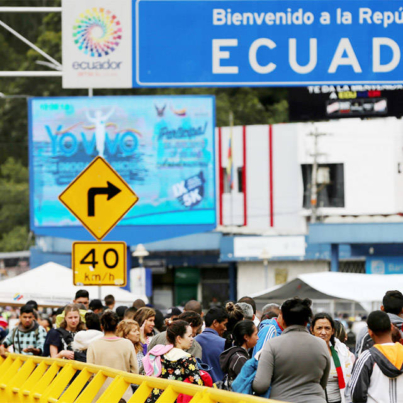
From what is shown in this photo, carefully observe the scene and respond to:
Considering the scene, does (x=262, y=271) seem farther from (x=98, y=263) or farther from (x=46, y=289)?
(x=98, y=263)

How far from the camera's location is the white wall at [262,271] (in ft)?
157

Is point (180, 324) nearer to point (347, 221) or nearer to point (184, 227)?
point (184, 227)

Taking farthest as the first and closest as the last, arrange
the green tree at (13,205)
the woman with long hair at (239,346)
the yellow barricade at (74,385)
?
the green tree at (13,205) → the woman with long hair at (239,346) → the yellow barricade at (74,385)

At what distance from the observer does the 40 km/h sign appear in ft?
43.1

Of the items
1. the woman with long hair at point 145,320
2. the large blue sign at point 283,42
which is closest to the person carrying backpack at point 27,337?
the woman with long hair at point 145,320

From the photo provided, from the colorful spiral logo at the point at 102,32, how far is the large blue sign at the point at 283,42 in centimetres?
61

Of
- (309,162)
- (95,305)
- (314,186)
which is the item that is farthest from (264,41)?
(309,162)

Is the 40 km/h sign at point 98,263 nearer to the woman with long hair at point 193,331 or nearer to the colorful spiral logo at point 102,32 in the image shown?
the woman with long hair at point 193,331

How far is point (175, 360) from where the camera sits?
966 cm

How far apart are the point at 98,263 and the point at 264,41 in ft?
10.9

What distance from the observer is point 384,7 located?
45.3 feet

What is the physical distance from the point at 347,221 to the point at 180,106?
11.3 meters

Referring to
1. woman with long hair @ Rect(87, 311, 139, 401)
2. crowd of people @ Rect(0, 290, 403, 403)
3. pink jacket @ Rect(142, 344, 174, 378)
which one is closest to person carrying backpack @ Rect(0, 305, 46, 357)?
crowd of people @ Rect(0, 290, 403, 403)

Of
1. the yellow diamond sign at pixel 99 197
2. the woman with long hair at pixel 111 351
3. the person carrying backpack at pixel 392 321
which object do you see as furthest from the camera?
the yellow diamond sign at pixel 99 197
